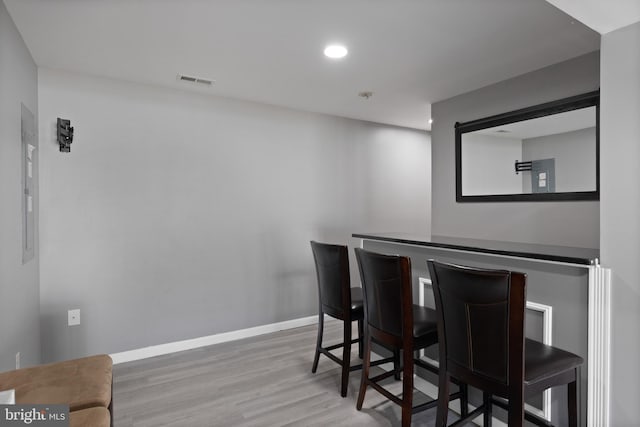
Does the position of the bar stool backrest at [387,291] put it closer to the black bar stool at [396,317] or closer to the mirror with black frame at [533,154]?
the black bar stool at [396,317]

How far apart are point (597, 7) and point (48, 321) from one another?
3.85 m

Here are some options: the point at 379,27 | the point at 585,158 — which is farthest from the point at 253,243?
the point at 585,158

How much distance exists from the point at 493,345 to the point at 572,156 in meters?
1.90

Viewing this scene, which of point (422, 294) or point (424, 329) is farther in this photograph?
point (422, 294)

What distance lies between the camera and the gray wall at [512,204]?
8.50 ft

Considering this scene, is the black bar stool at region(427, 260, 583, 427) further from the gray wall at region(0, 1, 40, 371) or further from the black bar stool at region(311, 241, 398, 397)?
the gray wall at region(0, 1, 40, 371)

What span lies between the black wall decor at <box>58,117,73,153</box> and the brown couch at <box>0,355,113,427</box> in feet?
6.13

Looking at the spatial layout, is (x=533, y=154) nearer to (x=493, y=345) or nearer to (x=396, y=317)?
(x=396, y=317)

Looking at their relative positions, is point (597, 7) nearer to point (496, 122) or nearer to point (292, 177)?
point (496, 122)

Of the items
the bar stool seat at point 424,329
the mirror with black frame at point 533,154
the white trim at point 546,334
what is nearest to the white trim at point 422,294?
the bar stool seat at point 424,329

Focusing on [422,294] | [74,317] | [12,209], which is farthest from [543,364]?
[74,317]

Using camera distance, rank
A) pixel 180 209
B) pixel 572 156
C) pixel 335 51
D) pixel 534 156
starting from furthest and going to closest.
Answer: pixel 180 209, pixel 534 156, pixel 572 156, pixel 335 51

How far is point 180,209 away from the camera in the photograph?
335 cm

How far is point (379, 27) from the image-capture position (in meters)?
2.16
